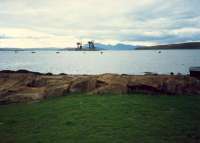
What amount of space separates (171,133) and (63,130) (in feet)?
8.81

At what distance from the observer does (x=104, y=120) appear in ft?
30.7

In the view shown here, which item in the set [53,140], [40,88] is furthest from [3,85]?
[53,140]

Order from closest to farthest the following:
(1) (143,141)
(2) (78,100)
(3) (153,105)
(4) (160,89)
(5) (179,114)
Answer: (1) (143,141) → (5) (179,114) → (3) (153,105) → (2) (78,100) → (4) (160,89)

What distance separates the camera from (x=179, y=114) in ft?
33.3

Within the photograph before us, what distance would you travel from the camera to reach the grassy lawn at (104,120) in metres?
7.82

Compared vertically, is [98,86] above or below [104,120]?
above

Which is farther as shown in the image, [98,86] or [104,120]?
[98,86]

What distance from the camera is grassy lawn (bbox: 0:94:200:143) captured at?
782cm

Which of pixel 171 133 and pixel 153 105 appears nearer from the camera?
pixel 171 133

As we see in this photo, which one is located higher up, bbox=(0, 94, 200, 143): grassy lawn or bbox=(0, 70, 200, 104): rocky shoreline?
bbox=(0, 70, 200, 104): rocky shoreline

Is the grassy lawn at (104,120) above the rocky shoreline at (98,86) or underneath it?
underneath

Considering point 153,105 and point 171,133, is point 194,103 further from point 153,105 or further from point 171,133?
point 171,133

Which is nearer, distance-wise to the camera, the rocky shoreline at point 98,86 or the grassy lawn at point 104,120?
the grassy lawn at point 104,120

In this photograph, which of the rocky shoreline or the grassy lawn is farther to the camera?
the rocky shoreline
